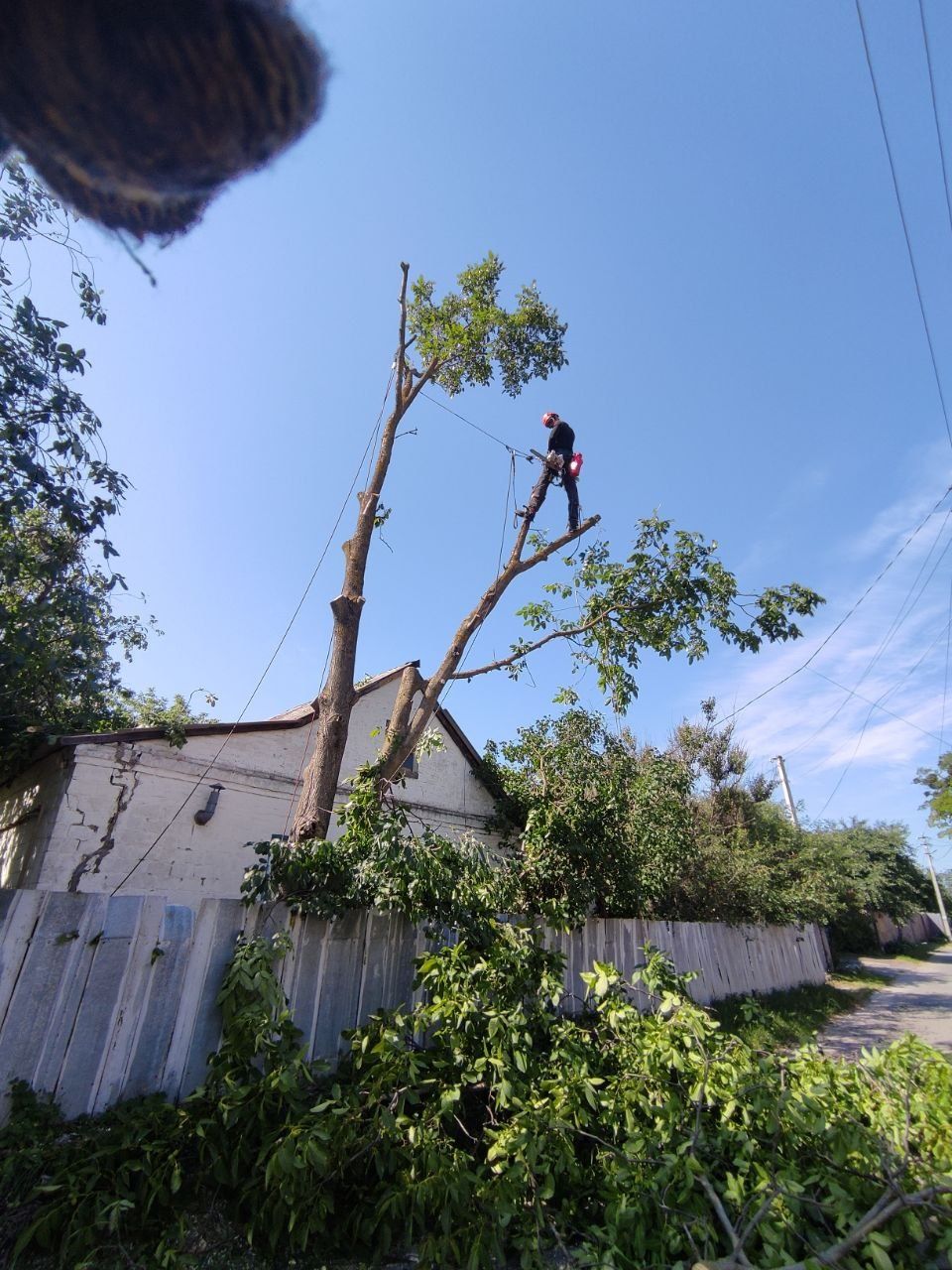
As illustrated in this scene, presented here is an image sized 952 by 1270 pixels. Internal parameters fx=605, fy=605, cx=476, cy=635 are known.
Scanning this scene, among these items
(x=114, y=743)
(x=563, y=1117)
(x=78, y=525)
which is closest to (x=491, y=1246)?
(x=563, y=1117)

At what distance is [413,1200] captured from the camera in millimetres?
2729

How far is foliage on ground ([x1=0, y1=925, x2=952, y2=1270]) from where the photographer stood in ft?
8.08

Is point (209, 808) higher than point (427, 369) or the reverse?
the reverse

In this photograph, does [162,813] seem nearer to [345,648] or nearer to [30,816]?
[30,816]

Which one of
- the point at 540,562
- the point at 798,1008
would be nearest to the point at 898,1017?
the point at 798,1008

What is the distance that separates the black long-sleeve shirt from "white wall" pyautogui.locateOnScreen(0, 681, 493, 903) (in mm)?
4496

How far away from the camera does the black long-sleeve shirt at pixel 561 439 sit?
819 cm

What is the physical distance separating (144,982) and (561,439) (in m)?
7.32

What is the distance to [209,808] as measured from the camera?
9.22 metres

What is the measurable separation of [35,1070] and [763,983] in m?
12.9

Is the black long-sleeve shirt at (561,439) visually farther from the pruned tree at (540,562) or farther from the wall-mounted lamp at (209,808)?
the wall-mounted lamp at (209,808)

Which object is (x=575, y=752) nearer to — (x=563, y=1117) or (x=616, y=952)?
(x=616, y=952)

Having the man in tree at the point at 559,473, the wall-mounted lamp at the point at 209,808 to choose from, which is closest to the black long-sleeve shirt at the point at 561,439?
the man in tree at the point at 559,473

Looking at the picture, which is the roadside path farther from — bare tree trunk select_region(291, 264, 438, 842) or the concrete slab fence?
bare tree trunk select_region(291, 264, 438, 842)
